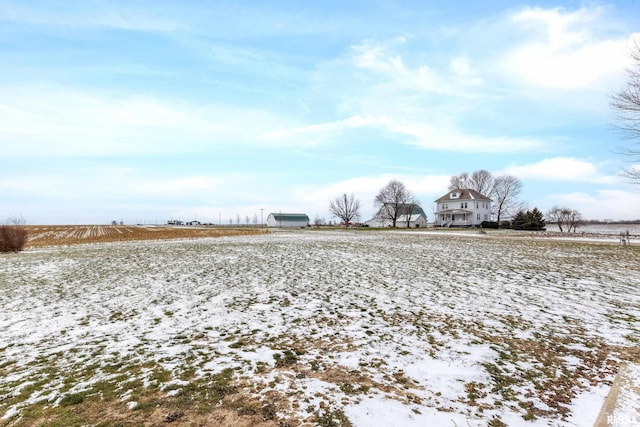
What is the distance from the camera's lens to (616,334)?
25.1ft

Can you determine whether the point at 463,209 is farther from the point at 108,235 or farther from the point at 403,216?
the point at 108,235

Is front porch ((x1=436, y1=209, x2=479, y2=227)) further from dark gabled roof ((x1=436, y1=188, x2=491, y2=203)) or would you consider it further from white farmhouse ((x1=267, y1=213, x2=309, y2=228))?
white farmhouse ((x1=267, y1=213, x2=309, y2=228))

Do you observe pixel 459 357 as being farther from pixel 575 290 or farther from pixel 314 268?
pixel 314 268

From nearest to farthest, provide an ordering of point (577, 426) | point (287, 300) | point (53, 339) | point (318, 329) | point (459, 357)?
point (577, 426)
point (459, 357)
point (53, 339)
point (318, 329)
point (287, 300)

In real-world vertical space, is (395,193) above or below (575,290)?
above

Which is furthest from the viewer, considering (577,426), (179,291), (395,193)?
(395,193)

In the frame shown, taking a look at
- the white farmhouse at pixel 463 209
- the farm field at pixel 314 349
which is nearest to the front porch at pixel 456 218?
the white farmhouse at pixel 463 209

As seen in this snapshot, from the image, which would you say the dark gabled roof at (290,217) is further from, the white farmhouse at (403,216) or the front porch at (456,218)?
the front porch at (456,218)

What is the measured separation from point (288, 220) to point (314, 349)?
136302 mm

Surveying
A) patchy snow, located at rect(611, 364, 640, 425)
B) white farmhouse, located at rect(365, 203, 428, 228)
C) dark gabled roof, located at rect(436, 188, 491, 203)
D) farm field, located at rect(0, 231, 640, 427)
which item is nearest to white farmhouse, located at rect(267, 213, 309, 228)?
white farmhouse, located at rect(365, 203, 428, 228)

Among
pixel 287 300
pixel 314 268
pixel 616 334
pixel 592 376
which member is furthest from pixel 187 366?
pixel 314 268

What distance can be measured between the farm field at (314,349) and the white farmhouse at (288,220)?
12791 cm

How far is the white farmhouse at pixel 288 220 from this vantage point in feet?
465

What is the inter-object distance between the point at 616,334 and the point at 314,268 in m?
11.3
